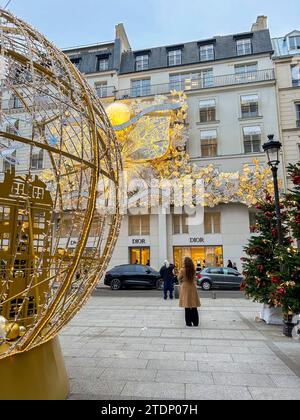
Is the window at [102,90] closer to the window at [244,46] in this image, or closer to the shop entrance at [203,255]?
the window at [244,46]

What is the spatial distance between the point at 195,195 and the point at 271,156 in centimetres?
1314

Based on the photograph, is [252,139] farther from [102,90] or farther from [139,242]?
[102,90]

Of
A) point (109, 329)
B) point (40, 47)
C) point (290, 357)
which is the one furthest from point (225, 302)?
point (40, 47)

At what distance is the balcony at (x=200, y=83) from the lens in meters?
24.3

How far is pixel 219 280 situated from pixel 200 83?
16.2m

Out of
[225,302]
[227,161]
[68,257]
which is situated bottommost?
[225,302]

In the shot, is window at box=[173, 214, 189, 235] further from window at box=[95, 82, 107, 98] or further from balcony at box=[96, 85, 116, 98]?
window at box=[95, 82, 107, 98]

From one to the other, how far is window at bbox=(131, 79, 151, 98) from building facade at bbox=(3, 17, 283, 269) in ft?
0.28

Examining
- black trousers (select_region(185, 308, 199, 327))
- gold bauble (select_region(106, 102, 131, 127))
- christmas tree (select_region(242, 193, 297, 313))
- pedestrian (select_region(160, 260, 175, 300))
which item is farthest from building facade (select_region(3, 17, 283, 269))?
black trousers (select_region(185, 308, 199, 327))

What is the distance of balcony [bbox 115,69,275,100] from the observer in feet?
79.8

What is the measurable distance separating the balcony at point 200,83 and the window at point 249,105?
1.19 m

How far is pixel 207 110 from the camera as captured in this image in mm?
24625

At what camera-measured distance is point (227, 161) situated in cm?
2341

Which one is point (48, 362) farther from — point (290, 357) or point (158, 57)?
point (158, 57)
